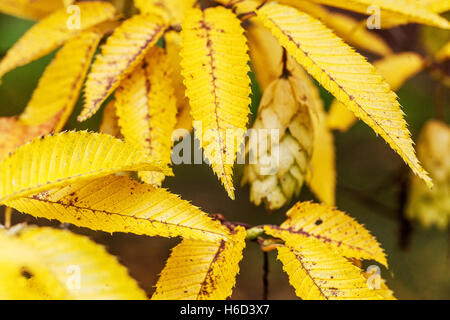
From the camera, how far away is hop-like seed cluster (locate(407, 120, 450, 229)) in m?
0.89

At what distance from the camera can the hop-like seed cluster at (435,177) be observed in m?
0.89

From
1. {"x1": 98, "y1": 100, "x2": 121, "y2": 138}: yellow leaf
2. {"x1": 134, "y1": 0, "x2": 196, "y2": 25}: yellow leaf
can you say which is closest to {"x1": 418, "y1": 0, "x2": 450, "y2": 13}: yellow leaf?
{"x1": 134, "y1": 0, "x2": 196, "y2": 25}: yellow leaf

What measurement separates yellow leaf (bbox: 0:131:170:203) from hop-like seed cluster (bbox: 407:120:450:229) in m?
0.72

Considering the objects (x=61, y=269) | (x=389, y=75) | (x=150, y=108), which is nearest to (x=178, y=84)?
(x=150, y=108)

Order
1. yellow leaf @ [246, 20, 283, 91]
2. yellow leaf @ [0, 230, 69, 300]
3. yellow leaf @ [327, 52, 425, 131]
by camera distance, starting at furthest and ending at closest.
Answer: yellow leaf @ [327, 52, 425, 131] → yellow leaf @ [246, 20, 283, 91] → yellow leaf @ [0, 230, 69, 300]

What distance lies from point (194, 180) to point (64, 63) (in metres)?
1.10

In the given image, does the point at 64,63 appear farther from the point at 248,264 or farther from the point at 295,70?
the point at 248,264

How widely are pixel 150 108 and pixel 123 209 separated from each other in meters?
0.14

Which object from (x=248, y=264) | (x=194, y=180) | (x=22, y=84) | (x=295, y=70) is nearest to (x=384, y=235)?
(x=248, y=264)

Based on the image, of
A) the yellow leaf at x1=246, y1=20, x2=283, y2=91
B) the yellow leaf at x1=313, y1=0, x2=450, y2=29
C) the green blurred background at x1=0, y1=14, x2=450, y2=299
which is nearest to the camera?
the yellow leaf at x1=313, y1=0, x2=450, y2=29

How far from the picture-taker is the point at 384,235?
4.76 feet

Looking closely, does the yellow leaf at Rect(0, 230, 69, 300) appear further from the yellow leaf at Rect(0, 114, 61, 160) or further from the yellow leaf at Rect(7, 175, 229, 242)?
the yellow leaf at Rect(0, 114, 61, 160)

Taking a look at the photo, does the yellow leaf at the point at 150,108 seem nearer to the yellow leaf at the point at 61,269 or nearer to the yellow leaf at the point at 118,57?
the yellow leaf at the point at 118,57

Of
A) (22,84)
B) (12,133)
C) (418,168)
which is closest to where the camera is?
(418,168)
